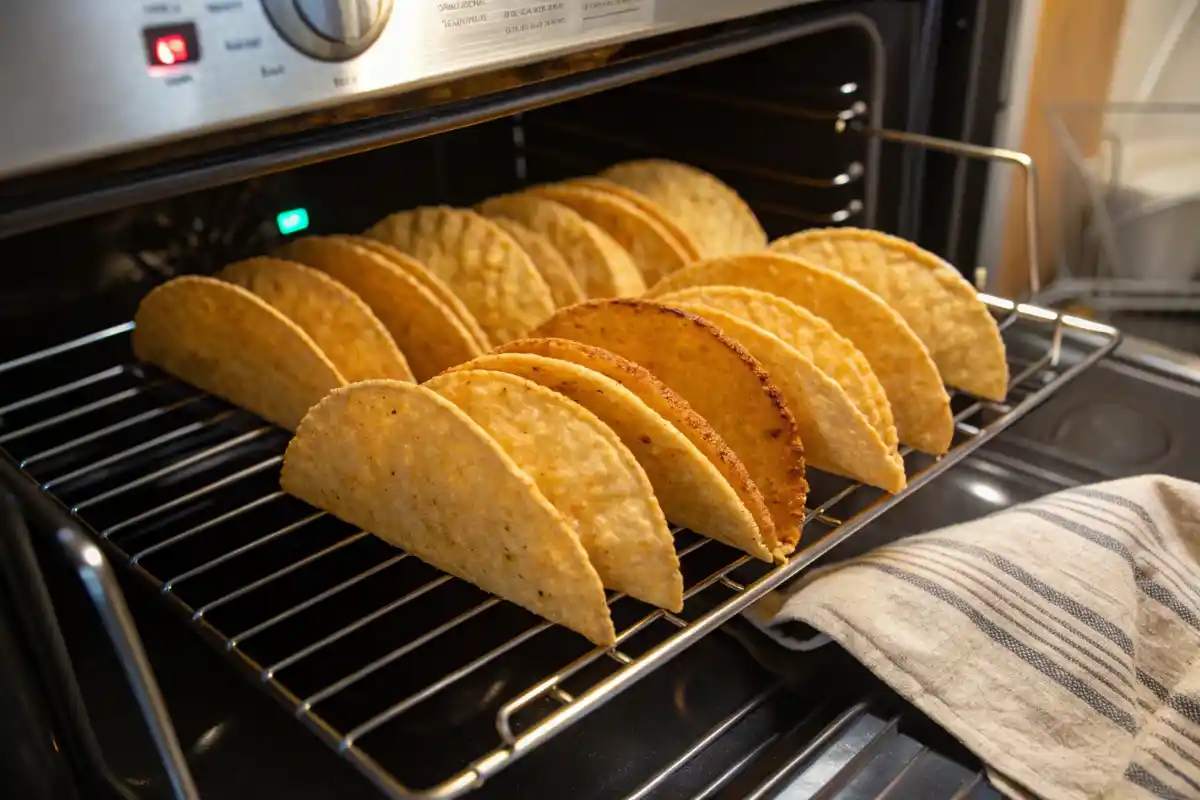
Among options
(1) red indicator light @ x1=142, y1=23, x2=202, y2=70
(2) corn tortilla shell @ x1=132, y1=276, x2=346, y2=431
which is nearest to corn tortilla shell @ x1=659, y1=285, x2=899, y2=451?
(2) corn tortilla shell @ x1=132, y1=276, x2=346, y2=431

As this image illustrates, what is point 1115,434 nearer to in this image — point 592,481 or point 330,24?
point 592,481

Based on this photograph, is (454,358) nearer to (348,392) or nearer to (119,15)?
(348,392)

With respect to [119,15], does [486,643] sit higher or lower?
lower

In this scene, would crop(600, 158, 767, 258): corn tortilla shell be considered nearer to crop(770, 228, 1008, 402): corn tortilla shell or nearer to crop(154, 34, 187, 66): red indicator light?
crop(770, 228, 1008, 402): corn tortilla shell

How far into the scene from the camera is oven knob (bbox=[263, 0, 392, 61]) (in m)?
0.66

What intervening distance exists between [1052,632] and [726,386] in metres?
0.32

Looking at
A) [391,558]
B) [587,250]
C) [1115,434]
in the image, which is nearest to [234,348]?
[391,558]

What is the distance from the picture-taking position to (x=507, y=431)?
2.57ft

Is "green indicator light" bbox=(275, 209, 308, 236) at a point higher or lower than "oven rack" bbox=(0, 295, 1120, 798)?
higher

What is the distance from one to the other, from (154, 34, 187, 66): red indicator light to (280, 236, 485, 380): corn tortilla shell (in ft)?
1.34

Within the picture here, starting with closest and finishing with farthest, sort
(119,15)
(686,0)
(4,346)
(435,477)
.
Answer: (119,15) < (435,477) < (686,0) < (4,346)

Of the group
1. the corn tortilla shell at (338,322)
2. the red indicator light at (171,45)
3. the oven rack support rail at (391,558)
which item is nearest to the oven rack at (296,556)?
the oven rack support rail at (391,558)

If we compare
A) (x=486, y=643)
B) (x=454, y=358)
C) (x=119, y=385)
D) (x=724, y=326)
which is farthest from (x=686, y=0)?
(x=119, y=385)

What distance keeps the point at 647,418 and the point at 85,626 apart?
0.53 metres
